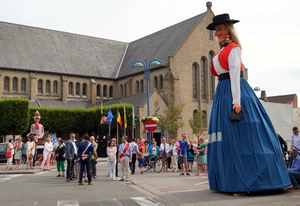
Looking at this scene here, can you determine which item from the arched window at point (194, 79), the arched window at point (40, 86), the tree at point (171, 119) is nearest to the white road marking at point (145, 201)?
the tree at point (171, 119)

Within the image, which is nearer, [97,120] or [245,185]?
[245,185]

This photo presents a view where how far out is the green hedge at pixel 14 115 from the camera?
37312 mm

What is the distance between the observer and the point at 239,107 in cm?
837

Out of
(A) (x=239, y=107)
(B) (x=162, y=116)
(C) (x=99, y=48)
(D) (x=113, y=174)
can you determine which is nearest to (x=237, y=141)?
(A) (x=239, y=107)

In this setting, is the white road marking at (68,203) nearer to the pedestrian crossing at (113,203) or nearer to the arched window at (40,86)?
the pedestrian crossing at (113,203)

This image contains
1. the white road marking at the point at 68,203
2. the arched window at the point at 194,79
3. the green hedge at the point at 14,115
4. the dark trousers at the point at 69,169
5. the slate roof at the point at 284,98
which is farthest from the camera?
the slate roof at the point at 284,98

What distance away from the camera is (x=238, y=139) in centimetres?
841

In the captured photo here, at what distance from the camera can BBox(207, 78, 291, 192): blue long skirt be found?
8.16 metres

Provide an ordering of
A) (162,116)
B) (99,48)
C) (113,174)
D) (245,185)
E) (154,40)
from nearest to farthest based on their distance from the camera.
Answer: (245,185)
(113,174)
(162,116)
(154,40)
(99,48)

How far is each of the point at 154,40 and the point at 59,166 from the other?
131 ft

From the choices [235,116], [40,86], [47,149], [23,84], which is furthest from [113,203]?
[40,86]

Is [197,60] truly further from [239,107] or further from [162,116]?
[239,107]

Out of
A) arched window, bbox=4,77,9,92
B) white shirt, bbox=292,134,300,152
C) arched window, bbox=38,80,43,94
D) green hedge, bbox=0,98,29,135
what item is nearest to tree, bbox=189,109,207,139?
green hedge, bbox=0,98,29,135

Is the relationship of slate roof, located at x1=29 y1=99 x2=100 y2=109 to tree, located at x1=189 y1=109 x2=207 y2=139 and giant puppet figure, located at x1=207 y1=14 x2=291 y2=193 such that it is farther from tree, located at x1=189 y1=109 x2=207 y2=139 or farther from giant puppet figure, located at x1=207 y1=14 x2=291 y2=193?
giant puppet figure, located at x1=207 y1=14 x2=291 y2=193
